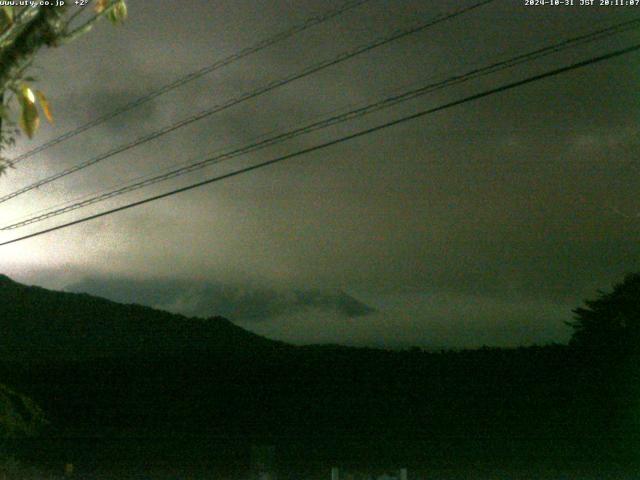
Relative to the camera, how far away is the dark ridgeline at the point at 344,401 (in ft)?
47.8

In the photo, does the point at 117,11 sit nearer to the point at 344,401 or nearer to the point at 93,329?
the point at 344,401

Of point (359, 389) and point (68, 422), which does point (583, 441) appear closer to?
point (359, 389)

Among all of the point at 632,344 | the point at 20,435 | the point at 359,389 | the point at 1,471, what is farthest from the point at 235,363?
the point at 632,344

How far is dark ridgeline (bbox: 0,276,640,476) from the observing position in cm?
1458

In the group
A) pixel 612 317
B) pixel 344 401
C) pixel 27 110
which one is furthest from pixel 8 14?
pixel 612 317

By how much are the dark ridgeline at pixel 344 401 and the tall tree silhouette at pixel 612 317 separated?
0.23 ft

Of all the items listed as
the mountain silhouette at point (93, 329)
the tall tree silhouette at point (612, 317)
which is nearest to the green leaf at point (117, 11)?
the tall tree silhouette at point (612, 317)

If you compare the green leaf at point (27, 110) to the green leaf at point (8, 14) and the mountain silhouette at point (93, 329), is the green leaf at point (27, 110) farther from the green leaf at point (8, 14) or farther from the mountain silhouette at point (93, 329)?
the mountain silhouette at point (93, 329)

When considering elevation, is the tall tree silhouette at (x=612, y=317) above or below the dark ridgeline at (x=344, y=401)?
above

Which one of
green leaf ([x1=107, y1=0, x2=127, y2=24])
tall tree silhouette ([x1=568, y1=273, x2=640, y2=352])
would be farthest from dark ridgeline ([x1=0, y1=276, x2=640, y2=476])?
green leaf ([x1=107, y1=0, x2=127, y2=24])

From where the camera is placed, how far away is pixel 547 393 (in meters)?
14.9

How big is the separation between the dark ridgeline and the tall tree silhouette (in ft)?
0.23

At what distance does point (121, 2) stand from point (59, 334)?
23407mm

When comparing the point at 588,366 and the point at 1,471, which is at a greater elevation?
the point at 588,366
